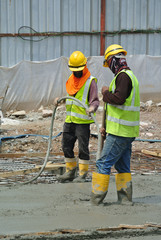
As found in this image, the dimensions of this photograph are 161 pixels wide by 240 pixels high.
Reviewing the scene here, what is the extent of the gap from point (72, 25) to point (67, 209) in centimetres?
1147

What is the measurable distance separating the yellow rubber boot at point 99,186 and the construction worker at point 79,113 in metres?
1.46

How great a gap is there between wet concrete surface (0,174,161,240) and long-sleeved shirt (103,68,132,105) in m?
1.21

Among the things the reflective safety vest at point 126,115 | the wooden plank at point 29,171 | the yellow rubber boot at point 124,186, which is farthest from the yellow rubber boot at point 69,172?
the reflective safety vest at point 126,115

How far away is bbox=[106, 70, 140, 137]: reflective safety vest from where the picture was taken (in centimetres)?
478

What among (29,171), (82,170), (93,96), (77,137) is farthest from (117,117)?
(29,171)

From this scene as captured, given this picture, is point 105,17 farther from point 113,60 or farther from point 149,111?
point 113,60

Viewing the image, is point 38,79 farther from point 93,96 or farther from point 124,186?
point 124,186

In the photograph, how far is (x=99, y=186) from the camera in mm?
4875

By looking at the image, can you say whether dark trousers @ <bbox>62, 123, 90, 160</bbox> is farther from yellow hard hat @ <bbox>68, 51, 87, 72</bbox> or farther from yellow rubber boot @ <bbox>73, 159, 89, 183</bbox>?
yellow hard hat @ <bbox>68, 51, 87, 72</bbox>

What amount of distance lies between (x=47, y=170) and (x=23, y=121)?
22.5ft

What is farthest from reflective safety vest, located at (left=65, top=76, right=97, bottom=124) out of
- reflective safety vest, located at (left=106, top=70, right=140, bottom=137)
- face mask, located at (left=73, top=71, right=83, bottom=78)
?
reflective safety vest, located at (left=106, top=70, right=140, bottom=137)

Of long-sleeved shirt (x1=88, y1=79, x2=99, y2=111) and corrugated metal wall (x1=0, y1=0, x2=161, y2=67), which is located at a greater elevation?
corrugated metal wall (x1=0, y1=0, x2=161, y2=67)

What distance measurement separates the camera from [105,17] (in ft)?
51.4

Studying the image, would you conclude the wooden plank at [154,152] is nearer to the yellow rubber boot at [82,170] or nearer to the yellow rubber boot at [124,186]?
the yellow rubber boot at [82,170]
